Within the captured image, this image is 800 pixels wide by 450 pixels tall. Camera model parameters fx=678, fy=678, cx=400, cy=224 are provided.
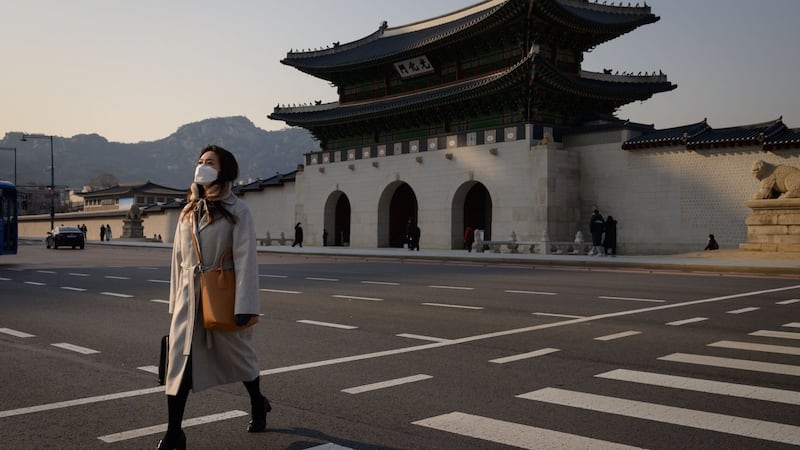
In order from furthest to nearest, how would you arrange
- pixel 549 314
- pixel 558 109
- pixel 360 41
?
pixel 360 41, pixel 558 109, pixel 549 314

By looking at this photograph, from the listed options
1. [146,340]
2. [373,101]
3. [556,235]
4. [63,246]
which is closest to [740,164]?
[556,235]

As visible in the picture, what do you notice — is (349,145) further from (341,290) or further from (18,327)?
(18,327)

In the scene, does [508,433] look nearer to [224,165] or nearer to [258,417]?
[258,417]

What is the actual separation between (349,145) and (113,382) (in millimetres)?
39619

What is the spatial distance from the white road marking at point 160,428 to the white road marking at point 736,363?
4364 mm

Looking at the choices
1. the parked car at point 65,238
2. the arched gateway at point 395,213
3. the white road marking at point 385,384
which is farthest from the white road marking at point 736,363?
the parked car at point 65,238

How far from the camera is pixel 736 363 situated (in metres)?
6.64

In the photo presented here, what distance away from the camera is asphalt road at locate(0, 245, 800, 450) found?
4.46 metres

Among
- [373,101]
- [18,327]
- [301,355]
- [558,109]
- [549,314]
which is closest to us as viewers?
[301,355]

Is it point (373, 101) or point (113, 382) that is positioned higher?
point (373, 101)

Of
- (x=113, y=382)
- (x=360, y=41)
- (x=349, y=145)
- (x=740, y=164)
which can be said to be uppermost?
(x=360, y=41)

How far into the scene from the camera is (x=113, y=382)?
5.95m

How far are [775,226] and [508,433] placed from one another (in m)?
23.1

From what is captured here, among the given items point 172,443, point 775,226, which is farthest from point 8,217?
point 775,226
